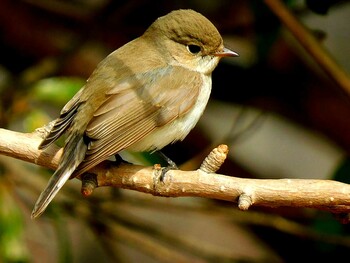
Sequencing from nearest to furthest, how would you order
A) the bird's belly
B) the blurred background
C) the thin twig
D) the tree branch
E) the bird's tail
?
the tree branch → the bird's tail → the bird's belly → the thin twig → the blurred background

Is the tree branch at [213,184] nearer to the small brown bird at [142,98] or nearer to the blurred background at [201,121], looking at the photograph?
the small brown bird at [142,98]

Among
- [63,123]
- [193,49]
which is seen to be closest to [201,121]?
[193,49]

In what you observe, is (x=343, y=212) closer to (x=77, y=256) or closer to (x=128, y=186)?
(x=128, y=186)

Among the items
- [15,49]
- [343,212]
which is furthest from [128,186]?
[15,49]

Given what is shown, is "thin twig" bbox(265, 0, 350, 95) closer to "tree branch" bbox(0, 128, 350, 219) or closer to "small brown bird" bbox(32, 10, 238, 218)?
"small brown bird" bbox(32, 10, 238, 218)

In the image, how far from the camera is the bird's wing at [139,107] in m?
3.71

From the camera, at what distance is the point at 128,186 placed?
11.3ft

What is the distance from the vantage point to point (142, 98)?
4023 millimetres

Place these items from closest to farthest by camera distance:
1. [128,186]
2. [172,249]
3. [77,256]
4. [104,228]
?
[128,186], [104,228], [172,249], [77,256]

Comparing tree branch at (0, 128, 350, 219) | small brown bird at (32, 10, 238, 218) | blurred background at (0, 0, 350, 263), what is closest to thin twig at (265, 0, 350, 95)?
blurred background at (0, 0, 350, 263)

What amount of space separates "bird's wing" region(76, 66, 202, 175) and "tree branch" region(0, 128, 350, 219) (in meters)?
0.16

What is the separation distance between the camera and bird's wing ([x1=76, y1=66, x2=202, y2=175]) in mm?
3713

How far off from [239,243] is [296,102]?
4.51 feet

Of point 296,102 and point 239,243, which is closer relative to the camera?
point 296,102
